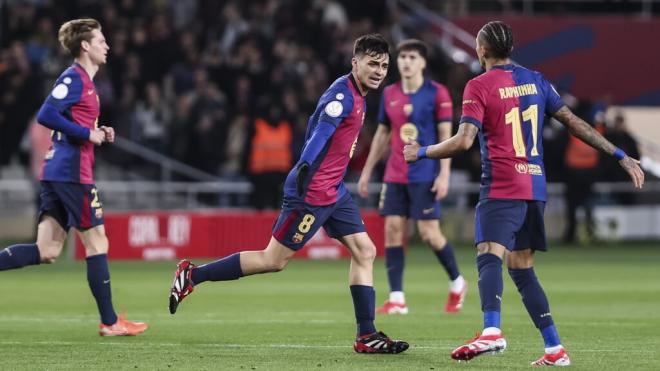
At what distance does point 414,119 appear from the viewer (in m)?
13.4

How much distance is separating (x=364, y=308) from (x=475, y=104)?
74.6 inches

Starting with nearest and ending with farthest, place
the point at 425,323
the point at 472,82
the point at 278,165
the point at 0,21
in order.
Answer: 1. the point at 472,82
2. the point at 425,323
3. the point at 278,165
4. the point at 0,21

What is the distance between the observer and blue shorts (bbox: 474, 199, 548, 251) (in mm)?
8969

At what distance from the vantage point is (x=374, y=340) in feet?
32.0

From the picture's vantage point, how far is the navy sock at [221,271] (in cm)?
1004

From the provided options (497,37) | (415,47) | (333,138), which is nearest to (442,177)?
(415,47)

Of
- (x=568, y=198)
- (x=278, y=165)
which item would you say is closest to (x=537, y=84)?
(x=278, y=165)

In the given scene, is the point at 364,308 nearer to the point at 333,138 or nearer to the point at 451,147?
the point at 333,138

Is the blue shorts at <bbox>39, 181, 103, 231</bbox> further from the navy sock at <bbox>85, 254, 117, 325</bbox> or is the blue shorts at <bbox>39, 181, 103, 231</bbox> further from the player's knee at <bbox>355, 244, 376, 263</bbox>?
the player's knee at <bbox>355, 244, 376, 263</bbox>

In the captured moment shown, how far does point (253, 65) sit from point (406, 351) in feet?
52.0

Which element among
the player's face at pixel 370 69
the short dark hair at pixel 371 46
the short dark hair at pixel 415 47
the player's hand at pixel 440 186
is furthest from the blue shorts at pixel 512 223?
the short dark hair at pixel 415 47

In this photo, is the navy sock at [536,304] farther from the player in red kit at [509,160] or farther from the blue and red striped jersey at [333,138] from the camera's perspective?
the blue and red striped jersey at [333,138]

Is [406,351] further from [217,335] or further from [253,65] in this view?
[253,65]

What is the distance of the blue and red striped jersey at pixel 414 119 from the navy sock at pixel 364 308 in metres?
3.57
